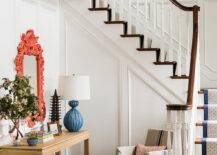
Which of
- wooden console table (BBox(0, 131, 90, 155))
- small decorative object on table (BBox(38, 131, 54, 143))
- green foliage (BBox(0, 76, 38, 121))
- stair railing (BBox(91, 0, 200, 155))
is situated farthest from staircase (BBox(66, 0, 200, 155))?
green foliage (BBox(0, 76, 38, 121))

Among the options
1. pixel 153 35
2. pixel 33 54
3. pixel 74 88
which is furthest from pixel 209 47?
pixel 33 54

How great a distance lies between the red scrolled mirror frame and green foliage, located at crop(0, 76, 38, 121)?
522mm

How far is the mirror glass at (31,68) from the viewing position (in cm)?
521

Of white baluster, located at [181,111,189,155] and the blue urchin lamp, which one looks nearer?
white baluster, located at [181,111,189,155]

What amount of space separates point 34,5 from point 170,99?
2.10 meters

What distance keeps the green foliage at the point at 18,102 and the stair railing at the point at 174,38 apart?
4.67 feet

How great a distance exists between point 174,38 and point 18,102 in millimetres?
3344

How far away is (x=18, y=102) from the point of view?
14.0ft

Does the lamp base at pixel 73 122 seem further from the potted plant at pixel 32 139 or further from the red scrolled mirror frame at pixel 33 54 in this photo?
the potted plant at pixel 32 139

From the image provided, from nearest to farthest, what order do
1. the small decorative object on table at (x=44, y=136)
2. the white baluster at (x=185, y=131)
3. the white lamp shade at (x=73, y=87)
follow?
the white baluster at (x=185, y=131) < the small decorative object on table at (x=44, y=136) < the white lamp shade at (x=73, y=87)

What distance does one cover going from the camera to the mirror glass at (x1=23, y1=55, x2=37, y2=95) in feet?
17.1

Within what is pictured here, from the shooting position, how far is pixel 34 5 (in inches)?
220

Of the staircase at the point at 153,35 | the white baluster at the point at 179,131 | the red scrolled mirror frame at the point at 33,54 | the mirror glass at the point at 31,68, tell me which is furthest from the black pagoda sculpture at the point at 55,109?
the white baluster at the point at 179,131

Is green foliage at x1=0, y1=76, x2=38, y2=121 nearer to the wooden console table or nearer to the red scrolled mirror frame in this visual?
the wooden console table
